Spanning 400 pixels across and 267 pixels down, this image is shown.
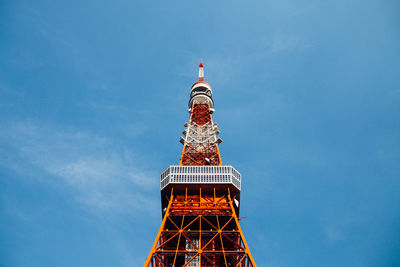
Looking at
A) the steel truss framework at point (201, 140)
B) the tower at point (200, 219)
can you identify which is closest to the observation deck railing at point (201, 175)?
the tower at point (200, 219)

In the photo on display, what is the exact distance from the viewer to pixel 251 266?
42188mm

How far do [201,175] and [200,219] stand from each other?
21.6 feet

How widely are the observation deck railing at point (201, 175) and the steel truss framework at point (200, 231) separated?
5.66 ft

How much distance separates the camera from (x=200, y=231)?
4772 centimetres

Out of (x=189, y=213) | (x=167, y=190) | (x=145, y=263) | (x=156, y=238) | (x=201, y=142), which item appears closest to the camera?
(x=145, y=263)

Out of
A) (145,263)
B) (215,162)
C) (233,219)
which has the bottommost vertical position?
(145,263)

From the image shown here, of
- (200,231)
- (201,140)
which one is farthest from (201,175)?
(201,140)

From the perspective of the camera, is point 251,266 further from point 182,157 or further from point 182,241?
point 182,157

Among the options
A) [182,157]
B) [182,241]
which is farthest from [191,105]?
[182,241]

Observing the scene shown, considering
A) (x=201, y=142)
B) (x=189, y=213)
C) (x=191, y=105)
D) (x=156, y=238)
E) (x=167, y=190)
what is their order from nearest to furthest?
(x=156, y=238), (x=189, y=213), (x=167, y=190), (x=201, y=142), (x=191, y=105)

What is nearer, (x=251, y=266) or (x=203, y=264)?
(x=251, y=266)

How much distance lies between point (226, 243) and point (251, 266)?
900 cm

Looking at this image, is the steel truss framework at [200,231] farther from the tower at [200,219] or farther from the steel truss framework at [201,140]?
the steel truss framework at [201,140]

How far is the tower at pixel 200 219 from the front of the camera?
45.3 meters
